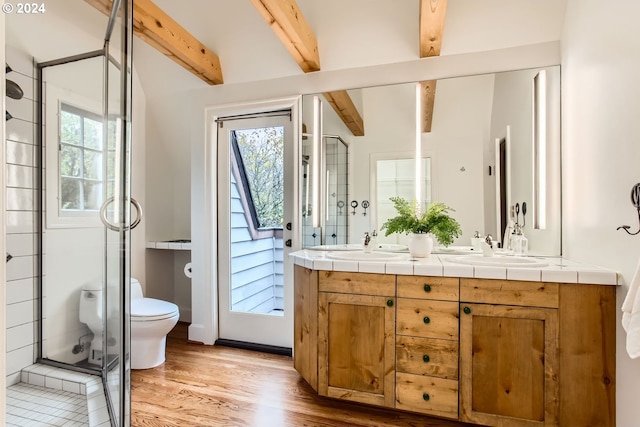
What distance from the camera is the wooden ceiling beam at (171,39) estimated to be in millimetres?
2000

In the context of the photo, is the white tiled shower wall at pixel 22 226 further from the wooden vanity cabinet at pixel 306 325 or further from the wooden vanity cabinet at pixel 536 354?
the wooden vanity cabinet at pixel 536 354

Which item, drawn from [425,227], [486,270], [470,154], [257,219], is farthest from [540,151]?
[257,219]

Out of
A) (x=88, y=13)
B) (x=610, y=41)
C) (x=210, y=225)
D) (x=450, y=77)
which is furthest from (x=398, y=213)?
(x=88, y=13)

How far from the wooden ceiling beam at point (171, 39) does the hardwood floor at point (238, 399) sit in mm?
2262

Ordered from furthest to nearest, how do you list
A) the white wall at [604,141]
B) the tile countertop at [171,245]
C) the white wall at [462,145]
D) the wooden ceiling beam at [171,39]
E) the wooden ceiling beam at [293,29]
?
the tile countertop at [171,245] → the white wall at [462,145] → the wooden ceiling beam at [171,39] → the wooden ceiling beam at [293,29] → the white wall at [604,141]

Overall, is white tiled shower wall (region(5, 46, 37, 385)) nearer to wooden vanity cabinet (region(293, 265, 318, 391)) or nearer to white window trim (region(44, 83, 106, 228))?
white window trim (region(44, 83, 106, 228))

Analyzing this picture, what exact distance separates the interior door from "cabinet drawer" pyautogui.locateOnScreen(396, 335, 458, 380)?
1.12 m

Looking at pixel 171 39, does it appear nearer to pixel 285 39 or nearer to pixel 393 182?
pixel 285 39

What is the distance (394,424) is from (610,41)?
2151 millimetres

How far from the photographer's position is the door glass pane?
2803 mm

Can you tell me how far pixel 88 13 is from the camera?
6.59 ft

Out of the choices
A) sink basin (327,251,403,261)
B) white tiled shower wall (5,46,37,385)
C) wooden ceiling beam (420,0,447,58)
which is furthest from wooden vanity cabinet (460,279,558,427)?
white tiled shower wall (5,46,37,385)

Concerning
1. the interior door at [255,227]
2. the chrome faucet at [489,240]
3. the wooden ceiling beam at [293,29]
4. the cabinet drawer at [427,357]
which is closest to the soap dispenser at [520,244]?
the chrome faucet at [489,240]

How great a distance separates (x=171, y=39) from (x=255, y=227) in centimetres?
155
